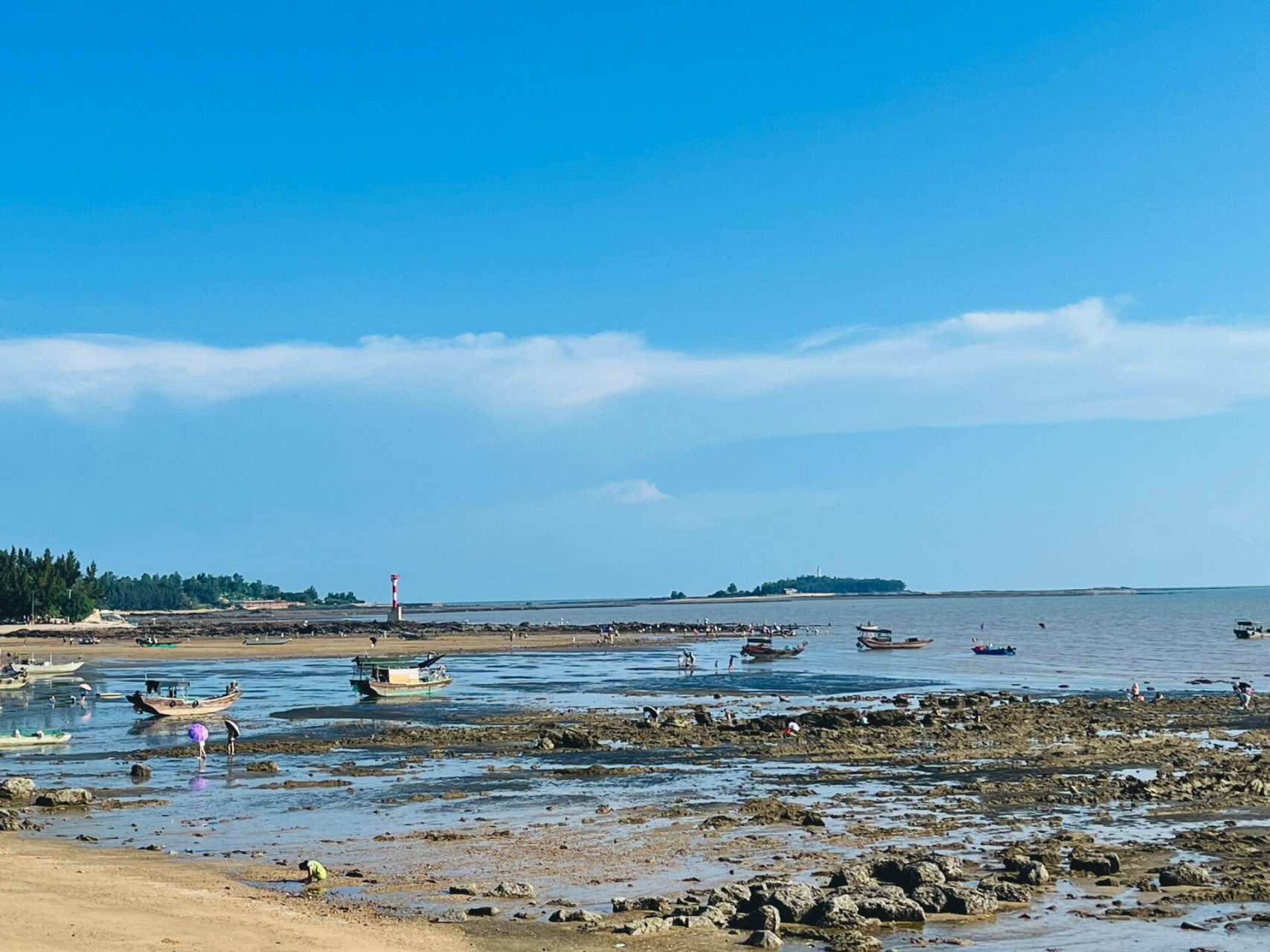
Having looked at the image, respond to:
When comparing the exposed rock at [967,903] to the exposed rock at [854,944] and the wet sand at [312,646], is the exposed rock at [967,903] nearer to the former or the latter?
the exposed rock at [854,944]

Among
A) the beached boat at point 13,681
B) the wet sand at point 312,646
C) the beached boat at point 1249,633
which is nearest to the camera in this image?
the beached boat at point 13,681

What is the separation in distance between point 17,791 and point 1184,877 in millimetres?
27293

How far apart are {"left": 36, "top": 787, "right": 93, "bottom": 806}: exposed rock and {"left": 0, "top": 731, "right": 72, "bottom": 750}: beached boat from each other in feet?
45.7

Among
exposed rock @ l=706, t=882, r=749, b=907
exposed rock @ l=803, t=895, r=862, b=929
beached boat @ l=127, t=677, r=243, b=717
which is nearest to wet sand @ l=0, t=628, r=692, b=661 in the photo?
beached boat @ l=127, t=677, r=243, b=717

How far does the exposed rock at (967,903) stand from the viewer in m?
20.5

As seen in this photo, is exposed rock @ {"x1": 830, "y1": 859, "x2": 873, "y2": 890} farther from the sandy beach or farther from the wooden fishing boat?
the wooden fishing boat

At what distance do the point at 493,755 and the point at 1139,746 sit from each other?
21912mm

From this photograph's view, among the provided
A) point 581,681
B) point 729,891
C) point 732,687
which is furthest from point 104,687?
point 729,891

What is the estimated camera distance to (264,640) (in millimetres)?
148250

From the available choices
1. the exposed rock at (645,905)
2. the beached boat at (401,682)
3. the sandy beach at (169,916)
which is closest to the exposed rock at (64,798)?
the sandy beach at (169,916)

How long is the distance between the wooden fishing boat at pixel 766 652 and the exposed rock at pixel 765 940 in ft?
289

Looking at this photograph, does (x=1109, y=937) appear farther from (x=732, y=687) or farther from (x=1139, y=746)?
(x=732, y=687)

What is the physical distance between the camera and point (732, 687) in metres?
76.3

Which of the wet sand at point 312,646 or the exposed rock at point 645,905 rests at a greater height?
the exposed rock at point 645,905
